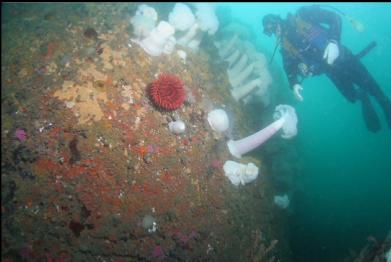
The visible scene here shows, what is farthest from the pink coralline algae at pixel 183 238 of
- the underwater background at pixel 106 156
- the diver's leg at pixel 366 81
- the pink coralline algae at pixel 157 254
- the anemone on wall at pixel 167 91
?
the diver's leg at pixel 366 81

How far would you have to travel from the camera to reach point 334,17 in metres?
8.83

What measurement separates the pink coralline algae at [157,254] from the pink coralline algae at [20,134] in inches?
89.0

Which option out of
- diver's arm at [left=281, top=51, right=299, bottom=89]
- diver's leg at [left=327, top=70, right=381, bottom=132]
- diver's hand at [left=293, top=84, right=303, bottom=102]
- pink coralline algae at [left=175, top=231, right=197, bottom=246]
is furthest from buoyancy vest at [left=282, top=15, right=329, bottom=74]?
pink coralline algae at [left=175, top=231, right=197, bottom=246]

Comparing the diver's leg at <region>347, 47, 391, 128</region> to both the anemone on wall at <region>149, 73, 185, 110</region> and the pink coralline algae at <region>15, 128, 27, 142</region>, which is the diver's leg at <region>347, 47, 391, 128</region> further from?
the pink coralline algae at <region>15, 128, 27, 142</region>

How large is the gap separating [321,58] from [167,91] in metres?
5.50

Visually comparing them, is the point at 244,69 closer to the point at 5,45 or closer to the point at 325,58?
the point at 325,58

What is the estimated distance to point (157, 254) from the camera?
4191 mm

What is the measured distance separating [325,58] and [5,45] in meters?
7.29

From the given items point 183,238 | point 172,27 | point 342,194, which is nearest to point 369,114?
point 172,27

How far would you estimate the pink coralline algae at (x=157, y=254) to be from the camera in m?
4.15

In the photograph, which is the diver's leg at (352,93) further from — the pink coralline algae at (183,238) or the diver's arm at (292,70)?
the pink coralline algae at (183,238)

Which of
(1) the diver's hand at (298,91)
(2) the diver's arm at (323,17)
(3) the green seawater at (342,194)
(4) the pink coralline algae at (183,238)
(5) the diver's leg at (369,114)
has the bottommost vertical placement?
(3) the green seawater at (342,194)

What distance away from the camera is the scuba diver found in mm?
8062

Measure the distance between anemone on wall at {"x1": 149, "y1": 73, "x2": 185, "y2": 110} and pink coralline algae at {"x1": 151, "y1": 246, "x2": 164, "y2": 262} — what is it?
2072 mm
